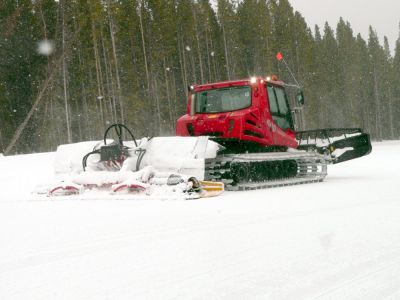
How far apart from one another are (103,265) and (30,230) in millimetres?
1994

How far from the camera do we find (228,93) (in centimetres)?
1055

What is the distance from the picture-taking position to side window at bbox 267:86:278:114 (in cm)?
1080

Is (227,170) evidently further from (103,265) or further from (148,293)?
(148,293)

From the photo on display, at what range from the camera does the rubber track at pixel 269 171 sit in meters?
9.27

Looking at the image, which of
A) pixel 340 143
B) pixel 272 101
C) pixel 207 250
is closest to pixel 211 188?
pixel 272 101

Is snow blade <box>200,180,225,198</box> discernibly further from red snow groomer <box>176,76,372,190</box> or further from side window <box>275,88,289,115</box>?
side window <box>275,88,289,115</box>

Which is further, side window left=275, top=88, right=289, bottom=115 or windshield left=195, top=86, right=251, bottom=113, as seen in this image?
side window left=275, top=88, right=289, bottom=115

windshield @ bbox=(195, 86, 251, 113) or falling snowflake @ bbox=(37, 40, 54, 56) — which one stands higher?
falling snowflake @ bbox=(37, 40, 54, 56)

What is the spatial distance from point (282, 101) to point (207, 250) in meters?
7.89

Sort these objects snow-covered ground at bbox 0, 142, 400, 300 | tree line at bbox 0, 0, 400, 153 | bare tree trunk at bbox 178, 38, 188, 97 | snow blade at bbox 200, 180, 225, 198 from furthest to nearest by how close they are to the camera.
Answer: bare tree trunk at bbox 178, 38, 188, 97, tree line at bbox 0, 0, 400, 153, snow blade at bbox 200, 180, 225, 198, snow-covered ground at bbox 0, 142, 400, 300

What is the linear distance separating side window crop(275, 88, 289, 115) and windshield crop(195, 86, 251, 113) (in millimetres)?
1158

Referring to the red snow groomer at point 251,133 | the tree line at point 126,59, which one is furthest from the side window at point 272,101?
the tree line at point 126,59

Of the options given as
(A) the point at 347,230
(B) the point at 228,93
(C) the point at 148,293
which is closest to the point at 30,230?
(C) the point at 148,293

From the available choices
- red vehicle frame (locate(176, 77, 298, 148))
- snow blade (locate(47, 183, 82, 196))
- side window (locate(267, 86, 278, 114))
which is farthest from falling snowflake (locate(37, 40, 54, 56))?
snow blade (locate(47, 183, 82, 196))
